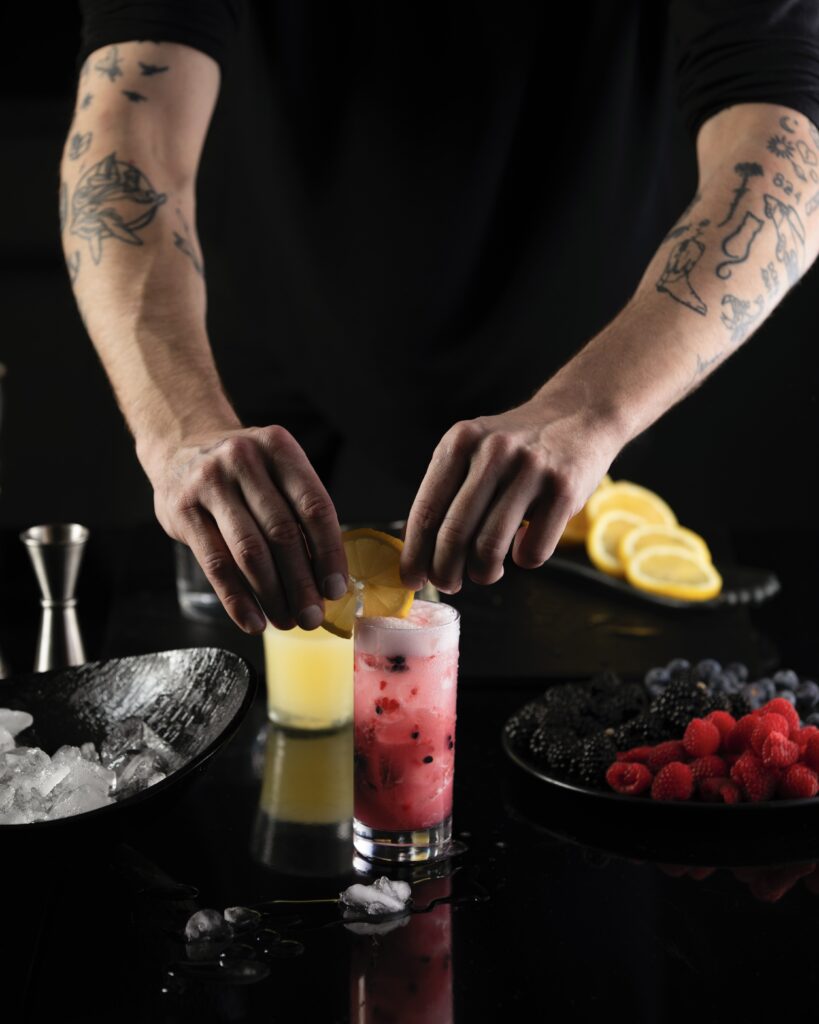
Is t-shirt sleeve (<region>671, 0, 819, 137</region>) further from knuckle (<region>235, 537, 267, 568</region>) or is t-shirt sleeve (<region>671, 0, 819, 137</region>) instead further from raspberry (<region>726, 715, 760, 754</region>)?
knuckle (<region>235, 537, 267, 568</region>)

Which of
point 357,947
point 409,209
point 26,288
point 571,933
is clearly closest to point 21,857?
point 357,947

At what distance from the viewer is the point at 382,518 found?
2.62 metres

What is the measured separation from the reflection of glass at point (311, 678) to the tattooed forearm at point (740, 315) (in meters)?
0.54

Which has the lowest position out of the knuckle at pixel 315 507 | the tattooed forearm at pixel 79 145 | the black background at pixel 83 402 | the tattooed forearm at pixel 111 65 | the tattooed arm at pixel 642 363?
the black background at pixel 83 402

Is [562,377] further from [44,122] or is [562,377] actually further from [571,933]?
[44,122]

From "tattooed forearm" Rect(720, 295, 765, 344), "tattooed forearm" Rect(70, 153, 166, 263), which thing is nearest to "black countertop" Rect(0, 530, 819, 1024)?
"tattooed forearm" Rect(720, 295, 765, 344)

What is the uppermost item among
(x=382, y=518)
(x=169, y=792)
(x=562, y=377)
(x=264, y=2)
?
(x=264, y=2)

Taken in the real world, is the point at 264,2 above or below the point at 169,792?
above

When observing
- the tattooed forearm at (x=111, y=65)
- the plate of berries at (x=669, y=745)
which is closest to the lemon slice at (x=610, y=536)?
the plate of berries at (x=669, y=745)

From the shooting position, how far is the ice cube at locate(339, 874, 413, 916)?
93 cm

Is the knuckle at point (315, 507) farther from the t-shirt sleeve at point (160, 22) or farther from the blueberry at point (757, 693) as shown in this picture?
the t-shirt sleeve at point (160, 22)

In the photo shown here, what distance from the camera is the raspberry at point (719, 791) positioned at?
3.48 ft

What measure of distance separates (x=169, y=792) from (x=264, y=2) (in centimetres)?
154

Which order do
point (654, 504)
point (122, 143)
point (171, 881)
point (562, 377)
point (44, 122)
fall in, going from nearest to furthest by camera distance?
point (171, 881), point (562, 377), point (122, 143), point (654, 504), point (44, 122)
